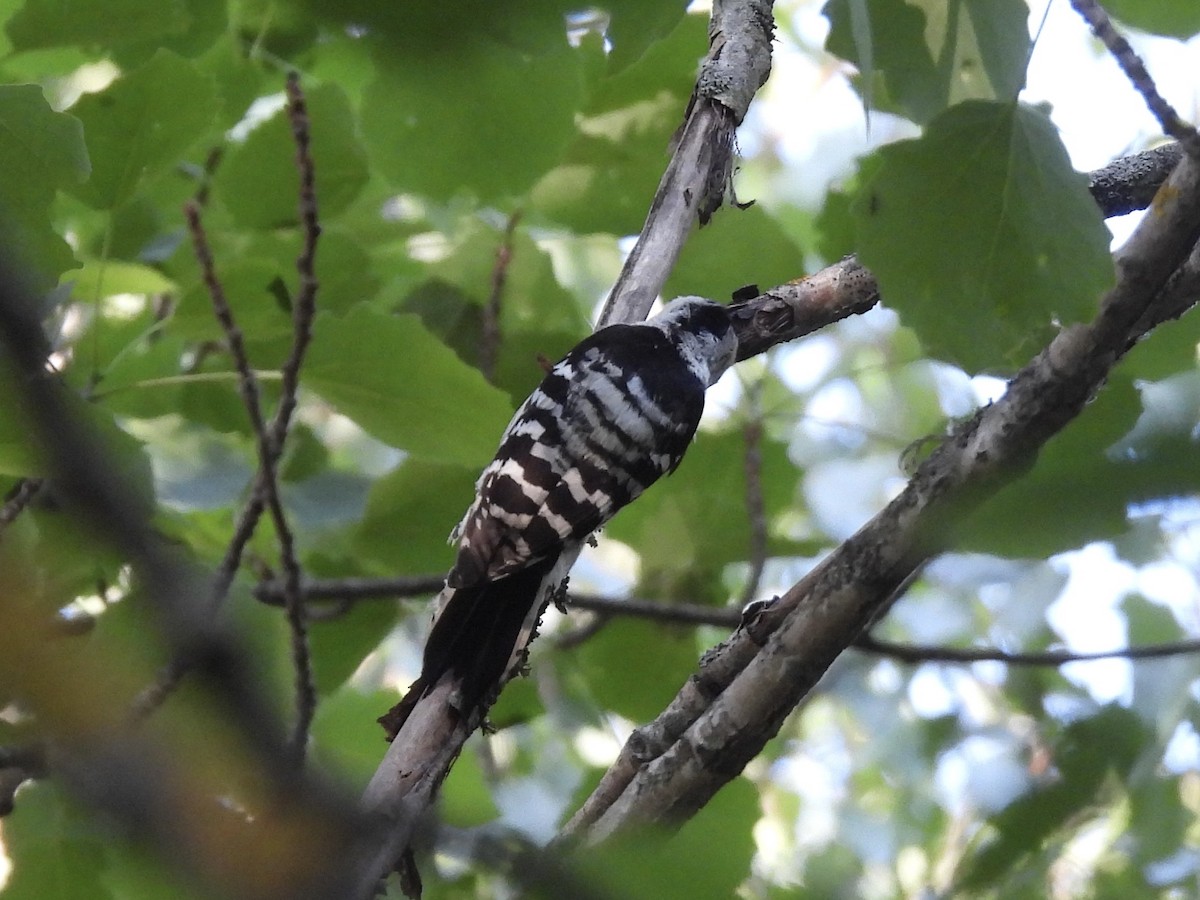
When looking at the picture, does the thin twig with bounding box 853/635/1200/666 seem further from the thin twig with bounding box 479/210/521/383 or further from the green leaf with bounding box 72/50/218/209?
the green leaf with bounding box 72/50/218/209

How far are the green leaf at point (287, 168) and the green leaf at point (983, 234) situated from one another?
3.36 ft

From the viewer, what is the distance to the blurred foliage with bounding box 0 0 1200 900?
85cm

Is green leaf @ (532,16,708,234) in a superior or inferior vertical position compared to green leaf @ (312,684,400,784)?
superior

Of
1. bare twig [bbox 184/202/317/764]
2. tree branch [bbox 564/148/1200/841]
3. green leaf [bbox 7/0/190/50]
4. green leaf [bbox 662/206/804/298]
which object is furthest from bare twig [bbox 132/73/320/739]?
green leaf [bbox 662/206/804/298]

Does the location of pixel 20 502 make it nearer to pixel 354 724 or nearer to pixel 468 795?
pixel 354 724

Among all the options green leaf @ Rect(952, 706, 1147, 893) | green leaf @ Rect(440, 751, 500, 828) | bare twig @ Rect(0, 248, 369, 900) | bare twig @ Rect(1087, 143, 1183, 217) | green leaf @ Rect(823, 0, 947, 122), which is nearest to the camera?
bare twig @ Rect(0, 248, 369, 900)

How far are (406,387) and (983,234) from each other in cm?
78

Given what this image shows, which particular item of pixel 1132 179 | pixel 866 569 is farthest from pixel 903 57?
pixel 1132 179

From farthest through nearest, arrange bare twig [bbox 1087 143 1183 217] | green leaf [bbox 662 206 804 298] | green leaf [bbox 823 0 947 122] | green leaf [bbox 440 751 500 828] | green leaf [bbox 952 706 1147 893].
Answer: green leaf [bbox 662 206 804 298] < green leaf [bbox 440 751 500 828] < bare twig [bbox 1087 143 1183 217] < green leaf [bbox 823 0 947 122] < green leaf [bbox 952 706 1147 893]

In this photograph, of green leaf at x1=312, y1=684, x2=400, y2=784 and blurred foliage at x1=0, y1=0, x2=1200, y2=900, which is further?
green leaf at x1=312, y1=684, x2=400, y2=784

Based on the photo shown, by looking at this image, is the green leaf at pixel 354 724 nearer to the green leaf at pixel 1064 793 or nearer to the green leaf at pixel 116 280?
the green leaf at pixel 116 280

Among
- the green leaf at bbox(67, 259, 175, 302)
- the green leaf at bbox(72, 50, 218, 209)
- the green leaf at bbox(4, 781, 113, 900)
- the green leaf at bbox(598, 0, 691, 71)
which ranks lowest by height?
the green leaf at bbox(4, 781, 113, 900)

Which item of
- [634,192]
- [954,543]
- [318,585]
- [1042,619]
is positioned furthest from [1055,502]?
[1042,619]

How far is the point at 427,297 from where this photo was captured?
1956 mm
